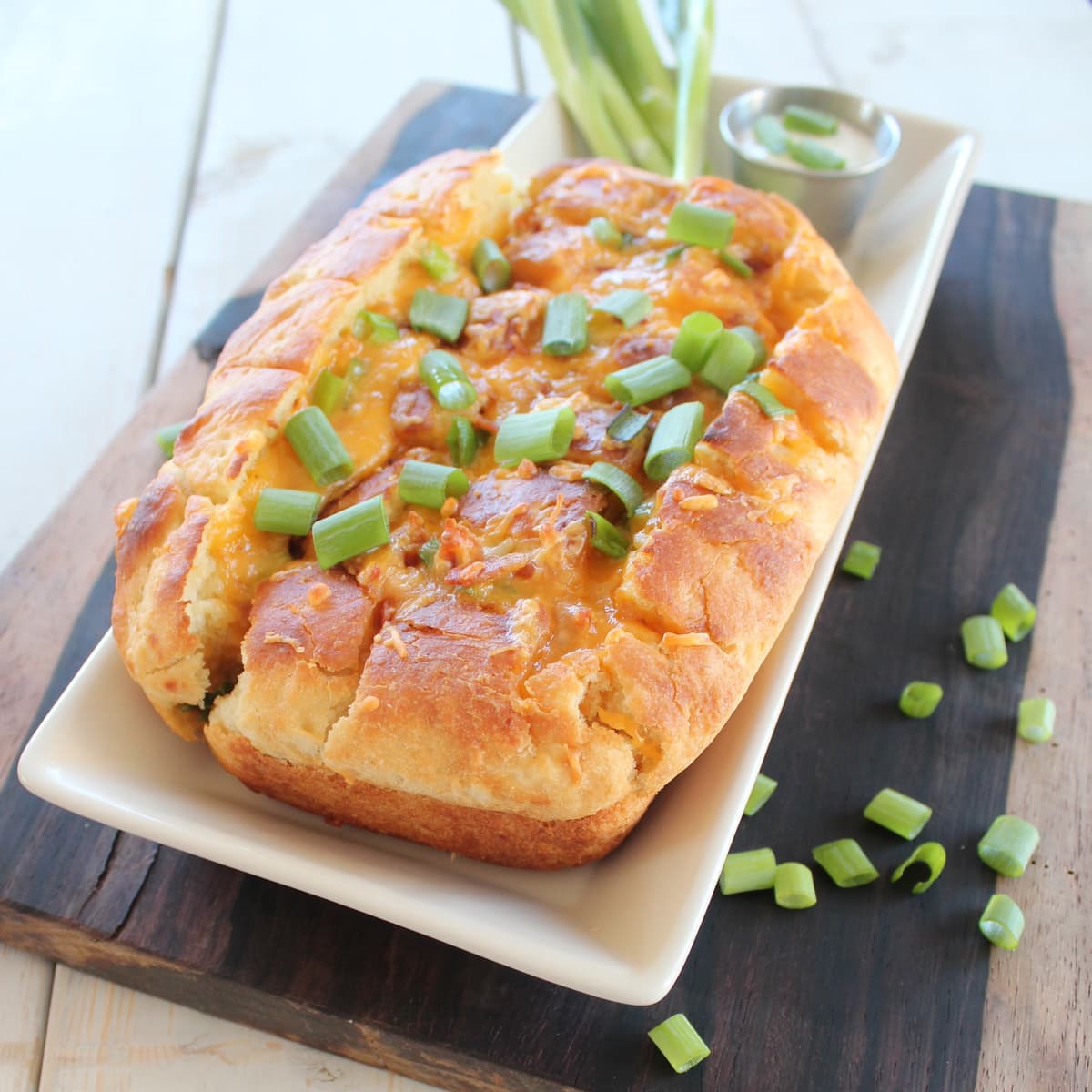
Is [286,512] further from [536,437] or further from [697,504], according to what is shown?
[697,504]

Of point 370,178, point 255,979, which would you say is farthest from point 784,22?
point 255,979

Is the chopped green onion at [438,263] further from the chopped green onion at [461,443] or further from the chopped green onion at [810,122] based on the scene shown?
the chopped green onion at [810,122]

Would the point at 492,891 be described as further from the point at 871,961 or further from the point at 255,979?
the point at 871,961

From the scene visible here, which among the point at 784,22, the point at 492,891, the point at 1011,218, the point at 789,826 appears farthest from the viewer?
the point at 784,22

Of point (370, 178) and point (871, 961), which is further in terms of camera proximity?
point (370, 178)

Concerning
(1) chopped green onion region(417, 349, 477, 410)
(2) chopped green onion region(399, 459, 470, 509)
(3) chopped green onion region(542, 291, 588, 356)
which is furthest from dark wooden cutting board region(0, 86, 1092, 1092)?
(1) chopped green onion region(417, 349, 477, 410)

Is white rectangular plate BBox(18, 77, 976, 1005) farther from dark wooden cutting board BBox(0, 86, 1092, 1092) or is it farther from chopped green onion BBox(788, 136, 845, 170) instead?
chopped green onion BBox(788, 136, 845, 170)
